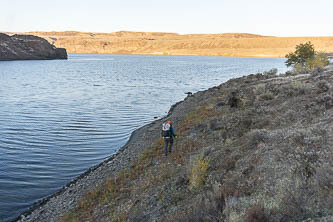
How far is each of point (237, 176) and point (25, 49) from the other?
5148 inches

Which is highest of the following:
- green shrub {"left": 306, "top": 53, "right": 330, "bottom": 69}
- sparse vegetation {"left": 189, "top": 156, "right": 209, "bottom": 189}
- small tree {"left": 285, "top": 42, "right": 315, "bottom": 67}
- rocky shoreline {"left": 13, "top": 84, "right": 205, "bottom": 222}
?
small tree {"left": 285, "top": 42, "right": 315, "bottom": 67}

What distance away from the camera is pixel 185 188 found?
7781mm

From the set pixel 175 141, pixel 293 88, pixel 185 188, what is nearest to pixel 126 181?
pixel 185 188

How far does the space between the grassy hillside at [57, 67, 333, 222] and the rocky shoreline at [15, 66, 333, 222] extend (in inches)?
0.8

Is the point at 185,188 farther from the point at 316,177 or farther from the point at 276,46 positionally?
the point at 276,46

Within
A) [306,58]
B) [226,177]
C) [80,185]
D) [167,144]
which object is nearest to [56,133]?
[80,185]

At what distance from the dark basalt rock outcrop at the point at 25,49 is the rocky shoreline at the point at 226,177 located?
115902 millimetres

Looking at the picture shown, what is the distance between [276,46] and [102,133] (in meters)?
192

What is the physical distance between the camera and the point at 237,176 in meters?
7.00

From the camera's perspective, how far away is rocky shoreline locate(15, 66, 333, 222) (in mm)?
5289

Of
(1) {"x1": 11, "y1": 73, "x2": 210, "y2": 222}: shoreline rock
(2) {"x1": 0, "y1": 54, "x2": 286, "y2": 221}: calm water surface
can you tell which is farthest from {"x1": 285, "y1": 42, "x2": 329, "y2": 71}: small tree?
(1) {"x1": 11, "y1": 73, "x2": 210, "y2": 222}: shoreline rock

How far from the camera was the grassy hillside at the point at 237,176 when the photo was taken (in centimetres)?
519

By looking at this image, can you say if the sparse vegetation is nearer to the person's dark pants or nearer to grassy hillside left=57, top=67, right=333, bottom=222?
grassy hillside left=57, top=67, right=333, bottom=222

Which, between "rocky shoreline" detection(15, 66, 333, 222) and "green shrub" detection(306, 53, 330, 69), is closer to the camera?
"rocky shoreline" detection(15, 66, 333, 222)
